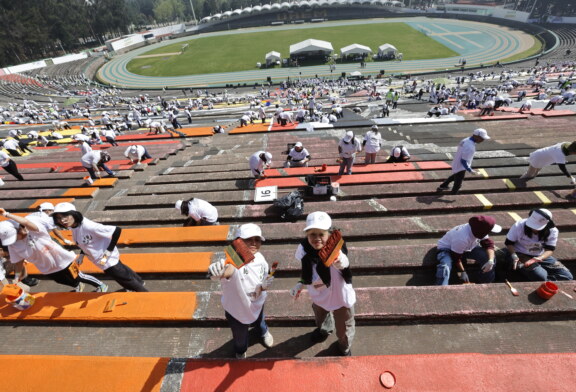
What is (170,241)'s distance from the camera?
647 cm

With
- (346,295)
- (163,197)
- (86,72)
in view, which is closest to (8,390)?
(346,295)

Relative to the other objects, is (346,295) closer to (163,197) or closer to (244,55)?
(163,197)

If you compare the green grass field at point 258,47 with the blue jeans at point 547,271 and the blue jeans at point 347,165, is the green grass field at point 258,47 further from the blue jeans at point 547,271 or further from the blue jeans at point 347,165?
the blue jeans at point 547,271

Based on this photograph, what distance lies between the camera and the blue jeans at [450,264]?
4.78 meters

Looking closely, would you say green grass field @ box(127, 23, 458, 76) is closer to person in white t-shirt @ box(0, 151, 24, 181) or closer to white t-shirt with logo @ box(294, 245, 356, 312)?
person in white t-shirt @ box(0, 151, 24, 181)

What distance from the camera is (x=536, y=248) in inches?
191

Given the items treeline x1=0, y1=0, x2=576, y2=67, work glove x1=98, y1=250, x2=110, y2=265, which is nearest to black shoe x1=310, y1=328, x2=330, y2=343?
work glove x1=98, y1=250, x2=110, y2=265

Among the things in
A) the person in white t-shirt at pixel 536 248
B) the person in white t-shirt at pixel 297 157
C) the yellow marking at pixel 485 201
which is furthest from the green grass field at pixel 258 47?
the person in white t-shirt at pixel 536 248

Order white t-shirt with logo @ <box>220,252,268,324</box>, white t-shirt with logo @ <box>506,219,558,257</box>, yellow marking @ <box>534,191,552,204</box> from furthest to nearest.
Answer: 1. yellow marking @ <box>534,191,552,204</box>
2. white t-shirt with logo @ <box>506,219,558,257</box>
3. white t-shirt with logo @ <box>220,252,268,324</box>

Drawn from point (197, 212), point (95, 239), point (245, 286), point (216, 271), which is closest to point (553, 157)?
point (245, 286)

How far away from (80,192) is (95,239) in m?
6.16

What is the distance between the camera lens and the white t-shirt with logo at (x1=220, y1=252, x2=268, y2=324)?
10.8ft

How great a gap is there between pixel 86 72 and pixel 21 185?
3245 inches

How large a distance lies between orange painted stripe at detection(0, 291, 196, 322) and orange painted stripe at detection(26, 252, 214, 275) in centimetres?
76
